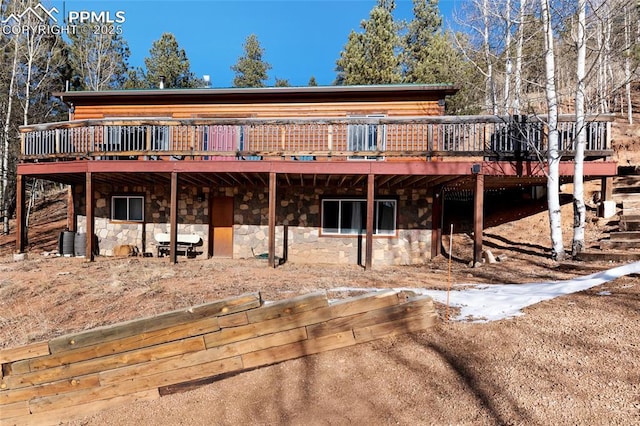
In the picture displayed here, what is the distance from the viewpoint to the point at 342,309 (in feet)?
11.5

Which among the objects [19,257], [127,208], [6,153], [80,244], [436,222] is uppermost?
[6,153]

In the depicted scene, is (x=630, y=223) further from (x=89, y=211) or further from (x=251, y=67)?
(x=251, y=67)

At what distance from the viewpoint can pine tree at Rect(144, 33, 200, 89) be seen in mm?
25188

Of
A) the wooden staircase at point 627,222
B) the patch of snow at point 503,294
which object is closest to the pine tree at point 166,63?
the patch of snow at point 503,294

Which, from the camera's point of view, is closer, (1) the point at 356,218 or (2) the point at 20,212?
(2) the point at 20,212

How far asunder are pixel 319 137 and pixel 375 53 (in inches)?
473

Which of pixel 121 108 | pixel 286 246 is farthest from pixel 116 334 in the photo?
pixel 121 108

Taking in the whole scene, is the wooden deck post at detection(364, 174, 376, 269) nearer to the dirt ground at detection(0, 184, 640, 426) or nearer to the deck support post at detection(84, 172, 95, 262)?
the dirt ground at detection(0, 184, 640, 426)

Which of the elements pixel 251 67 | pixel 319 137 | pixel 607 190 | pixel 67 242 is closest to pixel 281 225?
pixel 319 137

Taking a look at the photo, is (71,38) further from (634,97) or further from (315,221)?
(634,97)

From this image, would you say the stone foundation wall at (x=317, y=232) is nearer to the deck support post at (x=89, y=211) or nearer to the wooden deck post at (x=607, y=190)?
the deck support post at (x=89, y=211)

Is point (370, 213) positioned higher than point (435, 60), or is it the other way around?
point (435, 60)

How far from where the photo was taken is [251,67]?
3203 centimetres

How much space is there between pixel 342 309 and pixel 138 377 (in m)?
2.18
